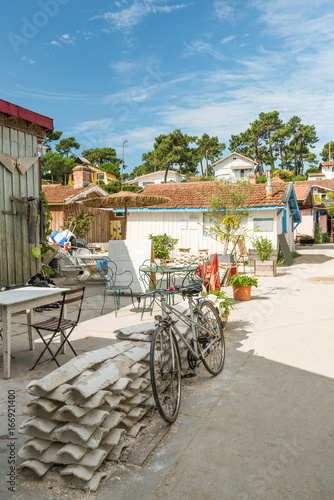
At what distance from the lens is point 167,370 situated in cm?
317

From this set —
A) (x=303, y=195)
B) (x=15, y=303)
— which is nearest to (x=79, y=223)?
(x=15, y=303)

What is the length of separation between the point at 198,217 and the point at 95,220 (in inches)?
229

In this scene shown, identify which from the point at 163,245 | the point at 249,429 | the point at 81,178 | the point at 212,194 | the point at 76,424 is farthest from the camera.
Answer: the point at 81,178

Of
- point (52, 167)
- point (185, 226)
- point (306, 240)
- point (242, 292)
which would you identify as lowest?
point (242, 292)

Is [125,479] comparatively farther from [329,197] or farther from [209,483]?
[329,197]

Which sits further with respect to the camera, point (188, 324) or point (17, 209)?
point (17, 209)

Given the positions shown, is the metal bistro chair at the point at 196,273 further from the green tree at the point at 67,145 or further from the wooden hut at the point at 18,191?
the green tree at the point at 67,145

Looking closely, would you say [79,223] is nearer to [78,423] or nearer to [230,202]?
[230,202]

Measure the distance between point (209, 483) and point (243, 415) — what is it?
0.96 m

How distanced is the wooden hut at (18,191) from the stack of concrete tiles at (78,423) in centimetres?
530

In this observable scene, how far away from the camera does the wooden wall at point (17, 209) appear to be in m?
7.36

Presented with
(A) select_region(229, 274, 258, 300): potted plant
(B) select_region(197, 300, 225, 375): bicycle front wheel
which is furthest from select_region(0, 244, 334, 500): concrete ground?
(A) select_region(229, 274, 258, 300): potted plant

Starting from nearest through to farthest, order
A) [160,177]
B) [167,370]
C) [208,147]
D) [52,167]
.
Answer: [167,370] < [52,167] < [160,177] < [208,147]

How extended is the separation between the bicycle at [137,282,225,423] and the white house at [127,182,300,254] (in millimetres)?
12214
